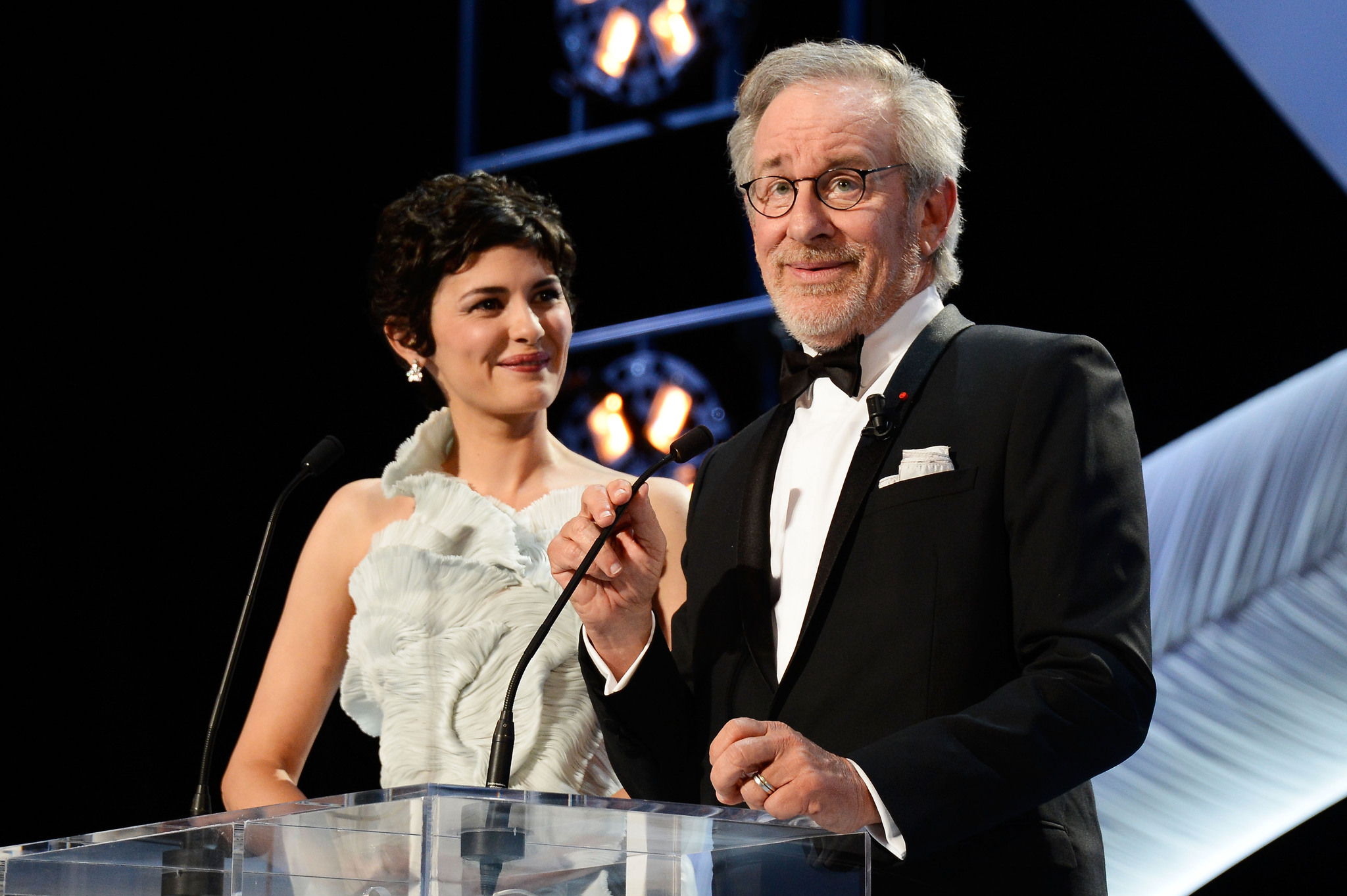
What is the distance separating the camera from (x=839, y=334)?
5.89 ft

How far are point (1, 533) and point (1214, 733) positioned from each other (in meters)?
3.02

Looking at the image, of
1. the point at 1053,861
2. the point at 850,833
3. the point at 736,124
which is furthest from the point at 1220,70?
the point at 850,833

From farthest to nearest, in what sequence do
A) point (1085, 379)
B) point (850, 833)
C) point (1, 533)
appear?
point (1, 533)
point (1085, 379)
point (850, 833)

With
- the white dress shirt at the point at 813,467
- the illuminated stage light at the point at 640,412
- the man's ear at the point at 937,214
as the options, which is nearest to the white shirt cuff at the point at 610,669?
the white dress shirt at the point at 813,467

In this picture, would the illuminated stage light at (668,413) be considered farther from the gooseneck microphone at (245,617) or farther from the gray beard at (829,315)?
the gray beard at (829,315)

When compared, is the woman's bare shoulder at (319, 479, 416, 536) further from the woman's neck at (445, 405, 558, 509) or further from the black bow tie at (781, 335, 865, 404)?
the black bow tie at (781, 335, 865, 404)

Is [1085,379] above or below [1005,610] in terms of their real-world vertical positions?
above

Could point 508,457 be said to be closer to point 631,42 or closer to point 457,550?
point 457,550

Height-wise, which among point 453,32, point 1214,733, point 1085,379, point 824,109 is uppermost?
point 453,32

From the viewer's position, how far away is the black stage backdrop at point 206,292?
12.3 feet

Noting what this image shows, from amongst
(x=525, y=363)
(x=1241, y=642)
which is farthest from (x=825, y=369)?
(x=1241, y=642)

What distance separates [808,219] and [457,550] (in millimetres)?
1114

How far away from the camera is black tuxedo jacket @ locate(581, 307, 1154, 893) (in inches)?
51.4

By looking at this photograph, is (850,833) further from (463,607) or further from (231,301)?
(231,301)
